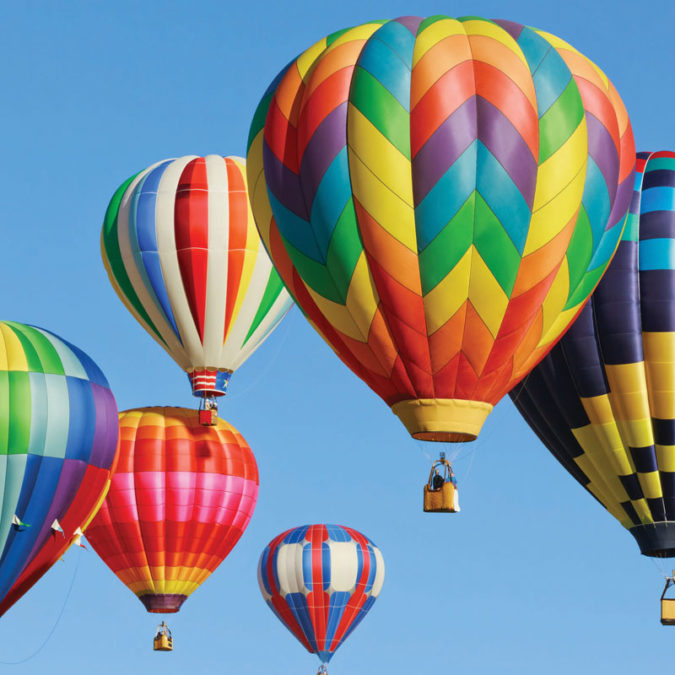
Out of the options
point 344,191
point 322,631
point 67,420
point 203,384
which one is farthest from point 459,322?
point 322,631

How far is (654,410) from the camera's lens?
23688 millimetres

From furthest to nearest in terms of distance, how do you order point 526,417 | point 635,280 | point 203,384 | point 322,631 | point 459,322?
point 322,631, point 203,384, point 526,417, point 635,280, point 459,322

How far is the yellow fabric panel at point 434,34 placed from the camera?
66.0 ft

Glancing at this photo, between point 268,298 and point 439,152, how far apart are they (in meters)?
10.2

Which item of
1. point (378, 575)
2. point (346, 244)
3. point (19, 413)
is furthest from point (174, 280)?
point (346, 244)

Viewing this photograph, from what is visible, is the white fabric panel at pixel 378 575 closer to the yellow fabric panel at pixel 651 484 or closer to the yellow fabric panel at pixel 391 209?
the yellow fabric panel at pixel 651 484

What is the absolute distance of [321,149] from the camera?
2003 cm

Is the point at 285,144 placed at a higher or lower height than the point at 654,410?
higher

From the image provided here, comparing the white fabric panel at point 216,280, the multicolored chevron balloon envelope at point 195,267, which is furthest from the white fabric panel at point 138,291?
the white fabric panel at point 216,280

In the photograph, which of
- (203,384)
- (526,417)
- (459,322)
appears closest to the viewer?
(459,322)

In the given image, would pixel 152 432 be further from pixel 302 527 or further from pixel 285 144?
pixel 285 144

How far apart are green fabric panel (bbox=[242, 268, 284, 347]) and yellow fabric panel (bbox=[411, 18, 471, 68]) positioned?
30.6 feet

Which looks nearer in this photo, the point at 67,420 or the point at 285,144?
the point at 285,144

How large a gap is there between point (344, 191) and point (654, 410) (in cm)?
575
